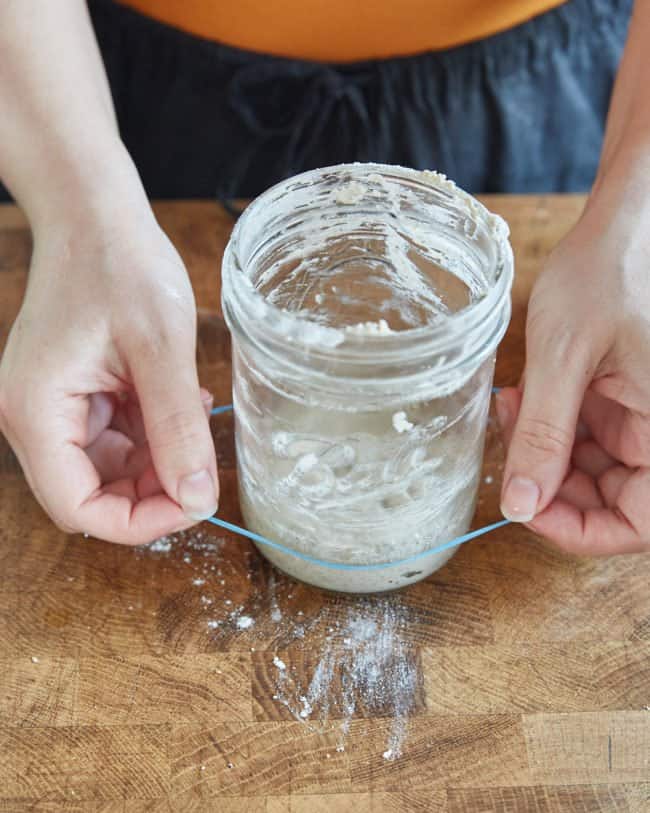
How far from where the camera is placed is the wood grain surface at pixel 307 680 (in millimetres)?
678

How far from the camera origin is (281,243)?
0.76 metres

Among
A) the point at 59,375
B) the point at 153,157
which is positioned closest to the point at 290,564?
the point at 59,375

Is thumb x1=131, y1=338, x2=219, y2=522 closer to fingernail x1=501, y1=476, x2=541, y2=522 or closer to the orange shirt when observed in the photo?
fingernail x1=501, y1=476, x2=541, y2=522

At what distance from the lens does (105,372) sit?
0.74 meters

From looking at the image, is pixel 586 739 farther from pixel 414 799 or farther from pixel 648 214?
pixel 648 214

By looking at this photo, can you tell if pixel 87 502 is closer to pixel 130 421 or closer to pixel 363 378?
pixel 130 421

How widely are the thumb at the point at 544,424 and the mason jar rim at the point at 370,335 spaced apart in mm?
49

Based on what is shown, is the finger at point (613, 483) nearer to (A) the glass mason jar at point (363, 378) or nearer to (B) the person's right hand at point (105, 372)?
(A) the glass mason jar at point (363, 378)

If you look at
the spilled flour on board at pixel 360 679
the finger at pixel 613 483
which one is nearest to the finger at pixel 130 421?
the spilled flour on board at pixel 360 679

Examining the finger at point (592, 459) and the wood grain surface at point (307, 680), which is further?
the finger at point (592, 459)

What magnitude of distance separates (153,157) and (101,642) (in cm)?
66

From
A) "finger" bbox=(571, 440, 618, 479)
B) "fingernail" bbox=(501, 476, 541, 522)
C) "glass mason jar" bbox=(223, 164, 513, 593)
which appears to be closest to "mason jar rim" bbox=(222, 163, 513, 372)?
"glass mason jar" bbox=(223, 164, 513, 593)

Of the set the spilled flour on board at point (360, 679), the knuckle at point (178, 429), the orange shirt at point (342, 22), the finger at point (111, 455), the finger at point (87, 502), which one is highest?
the orange shirt at point (342, 22)

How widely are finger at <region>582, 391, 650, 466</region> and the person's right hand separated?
0.34 m
